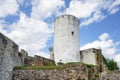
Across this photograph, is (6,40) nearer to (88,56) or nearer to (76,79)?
(76,79)

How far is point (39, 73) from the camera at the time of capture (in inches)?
604

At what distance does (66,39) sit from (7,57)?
10.6 m

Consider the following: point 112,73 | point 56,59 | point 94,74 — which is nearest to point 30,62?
point 56,59

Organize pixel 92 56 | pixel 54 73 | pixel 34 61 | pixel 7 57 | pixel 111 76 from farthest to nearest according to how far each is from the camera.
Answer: pixel 92 56, pixel 34 61, pixel 111 76, pixel 54 73, pixel 7 57

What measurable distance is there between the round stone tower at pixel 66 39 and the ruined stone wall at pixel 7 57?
845cm

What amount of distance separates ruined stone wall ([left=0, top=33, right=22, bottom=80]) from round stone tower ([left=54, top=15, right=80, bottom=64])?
333 inches

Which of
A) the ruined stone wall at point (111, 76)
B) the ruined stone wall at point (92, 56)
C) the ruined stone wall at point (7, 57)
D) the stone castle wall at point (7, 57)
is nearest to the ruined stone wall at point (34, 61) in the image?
the stone castle wall at point (7, 57)

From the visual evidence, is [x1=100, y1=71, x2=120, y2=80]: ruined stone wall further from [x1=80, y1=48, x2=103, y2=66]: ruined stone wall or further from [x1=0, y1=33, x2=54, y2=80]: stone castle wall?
[x1=0, y1=33, x2=54, y2=80]: stone castle wall

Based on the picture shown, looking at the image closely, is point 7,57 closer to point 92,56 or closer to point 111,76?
point 111,76

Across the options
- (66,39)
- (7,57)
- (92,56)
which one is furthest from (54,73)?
(92,56)

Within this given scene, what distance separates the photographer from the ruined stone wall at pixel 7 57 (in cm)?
1362

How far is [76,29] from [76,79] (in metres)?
10.6

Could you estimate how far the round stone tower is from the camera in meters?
24.0

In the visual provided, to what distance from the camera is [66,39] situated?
24.2 m
